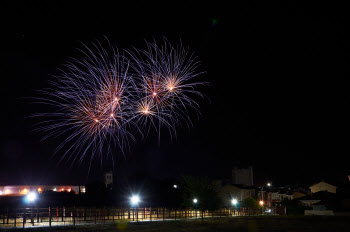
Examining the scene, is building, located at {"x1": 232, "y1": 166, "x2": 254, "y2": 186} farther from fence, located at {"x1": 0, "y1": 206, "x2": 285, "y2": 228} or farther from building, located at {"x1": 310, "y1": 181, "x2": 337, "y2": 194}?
fence, located at {"x1": 0, "y1": 206, "x2": 285, "y2": 228}

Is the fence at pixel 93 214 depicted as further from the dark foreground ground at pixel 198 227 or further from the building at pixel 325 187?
the building at pixel 325 187

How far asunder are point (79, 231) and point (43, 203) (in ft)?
117

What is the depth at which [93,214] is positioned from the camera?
3806 centimetres

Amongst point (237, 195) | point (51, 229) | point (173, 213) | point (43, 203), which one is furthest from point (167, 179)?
point (51, 229)

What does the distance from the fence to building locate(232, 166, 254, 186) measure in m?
35.9

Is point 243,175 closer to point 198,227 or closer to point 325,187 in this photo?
point 325,187

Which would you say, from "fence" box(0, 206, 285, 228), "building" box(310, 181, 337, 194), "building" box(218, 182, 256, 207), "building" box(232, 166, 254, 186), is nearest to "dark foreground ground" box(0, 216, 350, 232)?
"fence" box(0, 206, 285, 228)

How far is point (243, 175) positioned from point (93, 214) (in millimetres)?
73381

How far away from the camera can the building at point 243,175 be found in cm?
10475

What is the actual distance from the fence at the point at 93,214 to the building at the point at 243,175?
3588 centimetres

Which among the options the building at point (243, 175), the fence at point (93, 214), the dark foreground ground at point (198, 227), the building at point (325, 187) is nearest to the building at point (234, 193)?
the fence at point (93, 214)

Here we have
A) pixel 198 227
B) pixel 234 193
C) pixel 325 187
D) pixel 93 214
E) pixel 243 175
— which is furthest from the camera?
pixel 243 175

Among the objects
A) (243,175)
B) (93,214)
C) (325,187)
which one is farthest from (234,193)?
(93,214)

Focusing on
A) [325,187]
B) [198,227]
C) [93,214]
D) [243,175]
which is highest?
[243,175]
